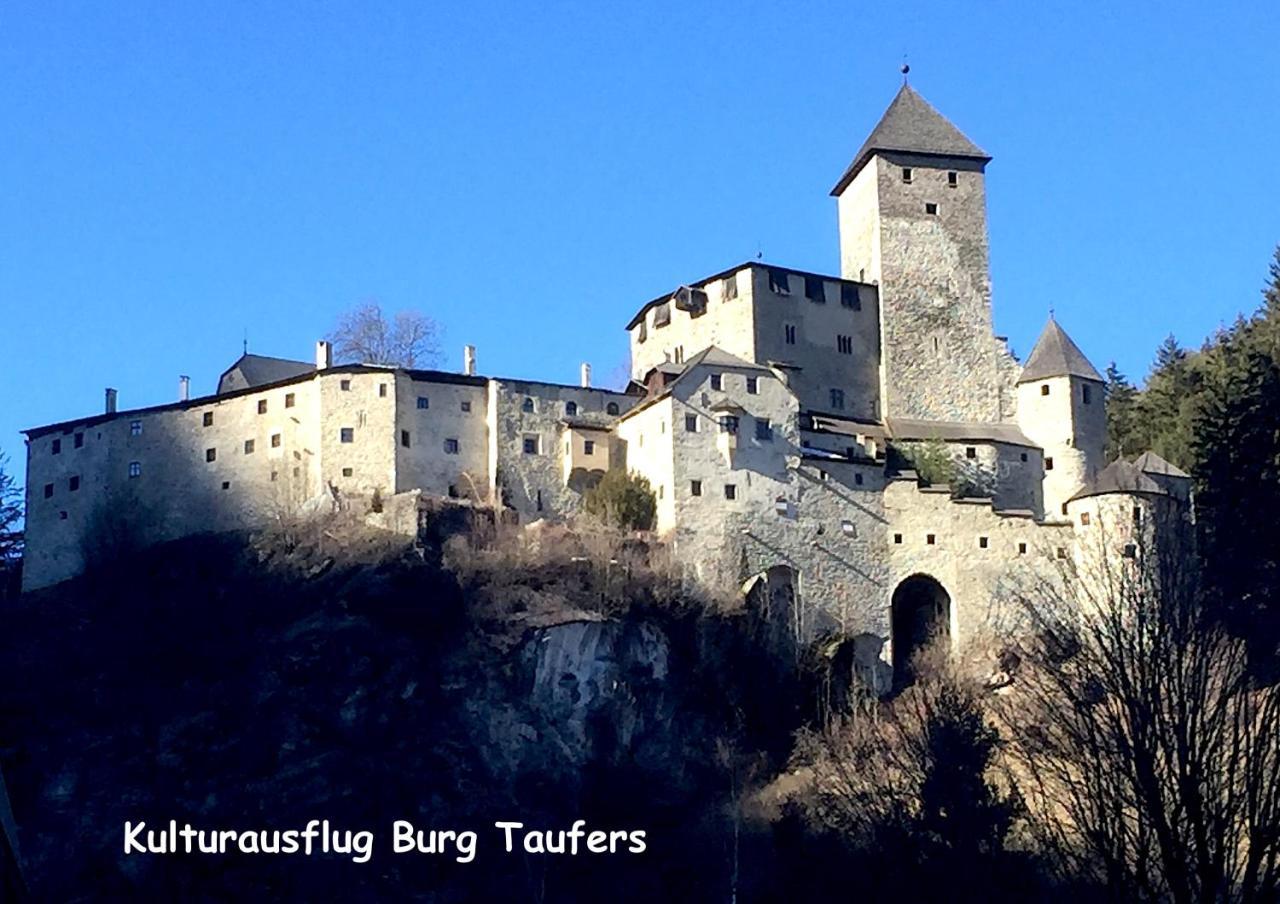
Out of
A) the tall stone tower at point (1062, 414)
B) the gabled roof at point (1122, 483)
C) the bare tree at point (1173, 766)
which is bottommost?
the bare tree at point (1173, 766)

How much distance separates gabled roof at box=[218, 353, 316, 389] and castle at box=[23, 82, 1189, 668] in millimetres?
3592

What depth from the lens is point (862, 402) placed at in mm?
73125

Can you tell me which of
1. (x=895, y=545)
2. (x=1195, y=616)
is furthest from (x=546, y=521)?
(x=1195, y=616)

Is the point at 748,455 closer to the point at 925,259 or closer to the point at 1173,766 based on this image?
the point at 925,259

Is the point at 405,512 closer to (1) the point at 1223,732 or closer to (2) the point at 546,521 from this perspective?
(2) the point at 546,521

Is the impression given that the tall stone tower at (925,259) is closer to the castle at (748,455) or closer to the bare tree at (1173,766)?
the castle at (748,455)

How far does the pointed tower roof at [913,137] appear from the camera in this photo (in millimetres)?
78312

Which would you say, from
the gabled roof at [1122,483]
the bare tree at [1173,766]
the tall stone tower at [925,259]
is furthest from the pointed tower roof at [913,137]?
the bare tree at [1173,766]

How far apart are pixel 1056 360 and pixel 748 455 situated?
548 inches

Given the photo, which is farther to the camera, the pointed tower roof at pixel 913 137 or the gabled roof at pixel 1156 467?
the pointed tower roof at pixel 913 137

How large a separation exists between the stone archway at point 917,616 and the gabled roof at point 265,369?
24.0 metres

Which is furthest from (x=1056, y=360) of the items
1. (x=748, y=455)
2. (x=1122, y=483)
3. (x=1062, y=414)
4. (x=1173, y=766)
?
(x=1173, y=766)

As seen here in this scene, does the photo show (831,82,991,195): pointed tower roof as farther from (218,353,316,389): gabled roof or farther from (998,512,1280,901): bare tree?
(998,512,1280,901): bare tree

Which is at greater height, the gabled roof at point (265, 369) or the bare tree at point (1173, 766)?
the gabled roof at point (265, 369)
